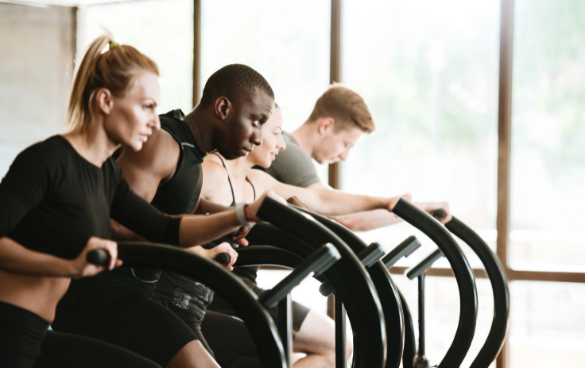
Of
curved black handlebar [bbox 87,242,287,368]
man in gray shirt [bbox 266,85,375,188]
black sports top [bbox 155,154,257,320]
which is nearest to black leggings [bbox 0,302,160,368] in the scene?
curved black handlebar [bbox 87,242,287,368]

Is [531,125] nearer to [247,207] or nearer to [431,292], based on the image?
[431,292]

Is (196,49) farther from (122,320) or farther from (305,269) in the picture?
(305,269)

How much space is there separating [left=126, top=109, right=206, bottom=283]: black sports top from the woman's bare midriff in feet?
0.96

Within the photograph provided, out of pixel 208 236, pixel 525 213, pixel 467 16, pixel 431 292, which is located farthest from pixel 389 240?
pixel 208 236

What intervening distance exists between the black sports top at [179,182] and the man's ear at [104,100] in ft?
1.04

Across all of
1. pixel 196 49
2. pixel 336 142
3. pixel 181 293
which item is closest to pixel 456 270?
pixel 181 293

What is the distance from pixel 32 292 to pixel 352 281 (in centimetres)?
73

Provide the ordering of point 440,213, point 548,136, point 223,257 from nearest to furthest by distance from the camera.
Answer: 1. point 223,257
2. point 440,213
3. point 548,136

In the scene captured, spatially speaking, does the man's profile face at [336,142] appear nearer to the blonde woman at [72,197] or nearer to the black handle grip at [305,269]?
the blonde woman at [72,197]

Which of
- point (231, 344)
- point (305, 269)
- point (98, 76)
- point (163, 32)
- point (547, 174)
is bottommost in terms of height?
point (231, 344)

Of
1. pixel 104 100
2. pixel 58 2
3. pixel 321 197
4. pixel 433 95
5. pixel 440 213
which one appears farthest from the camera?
pixel 58 2

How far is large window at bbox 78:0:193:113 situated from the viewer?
4207 mm

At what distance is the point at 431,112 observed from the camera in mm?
3771

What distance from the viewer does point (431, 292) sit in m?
3.68
